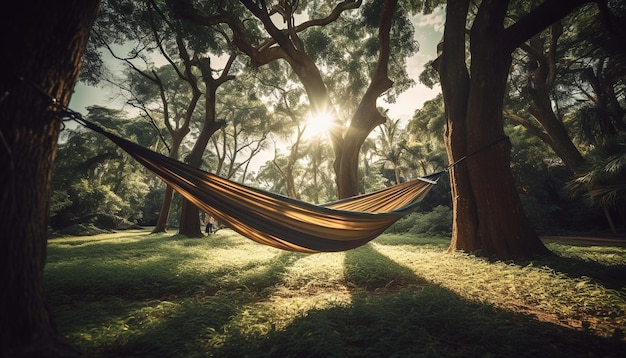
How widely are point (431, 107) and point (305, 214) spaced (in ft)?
32.4

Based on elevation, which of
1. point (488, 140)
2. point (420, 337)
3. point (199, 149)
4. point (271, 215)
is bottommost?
point (420, 337)

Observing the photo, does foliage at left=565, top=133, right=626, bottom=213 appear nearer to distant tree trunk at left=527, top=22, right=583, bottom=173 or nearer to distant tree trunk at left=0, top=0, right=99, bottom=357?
distant tree trunk at left=527, top=22, right=583, bottom=173

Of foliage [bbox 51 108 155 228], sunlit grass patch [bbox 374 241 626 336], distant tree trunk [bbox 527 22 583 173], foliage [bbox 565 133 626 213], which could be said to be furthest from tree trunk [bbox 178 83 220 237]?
distant tree trunk [bbox 527 22 583 173]

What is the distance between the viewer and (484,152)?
11.0 ft

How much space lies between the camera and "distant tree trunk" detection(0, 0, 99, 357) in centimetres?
91

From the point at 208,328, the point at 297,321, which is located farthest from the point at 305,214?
the point at 208,328

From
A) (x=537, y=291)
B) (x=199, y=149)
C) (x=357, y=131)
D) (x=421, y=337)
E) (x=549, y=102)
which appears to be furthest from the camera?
(x=199, y=149)

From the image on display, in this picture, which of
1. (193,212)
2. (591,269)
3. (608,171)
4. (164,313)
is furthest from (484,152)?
(193,212)

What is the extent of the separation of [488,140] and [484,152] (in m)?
0.17

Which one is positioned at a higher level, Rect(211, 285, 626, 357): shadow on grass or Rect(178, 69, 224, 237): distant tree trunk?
Rect(178, 69, 224, 237): distant tree trunk

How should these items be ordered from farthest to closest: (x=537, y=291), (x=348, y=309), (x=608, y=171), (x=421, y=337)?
1. (x=608, y=171)
2. (x=537, y=291)
3. (x=348, y=309)
4. (x=421, y=337)

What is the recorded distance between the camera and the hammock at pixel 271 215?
1.96 metres

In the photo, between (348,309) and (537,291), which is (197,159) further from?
(537,291)

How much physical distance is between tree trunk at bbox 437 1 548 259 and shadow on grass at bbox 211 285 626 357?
182cm
